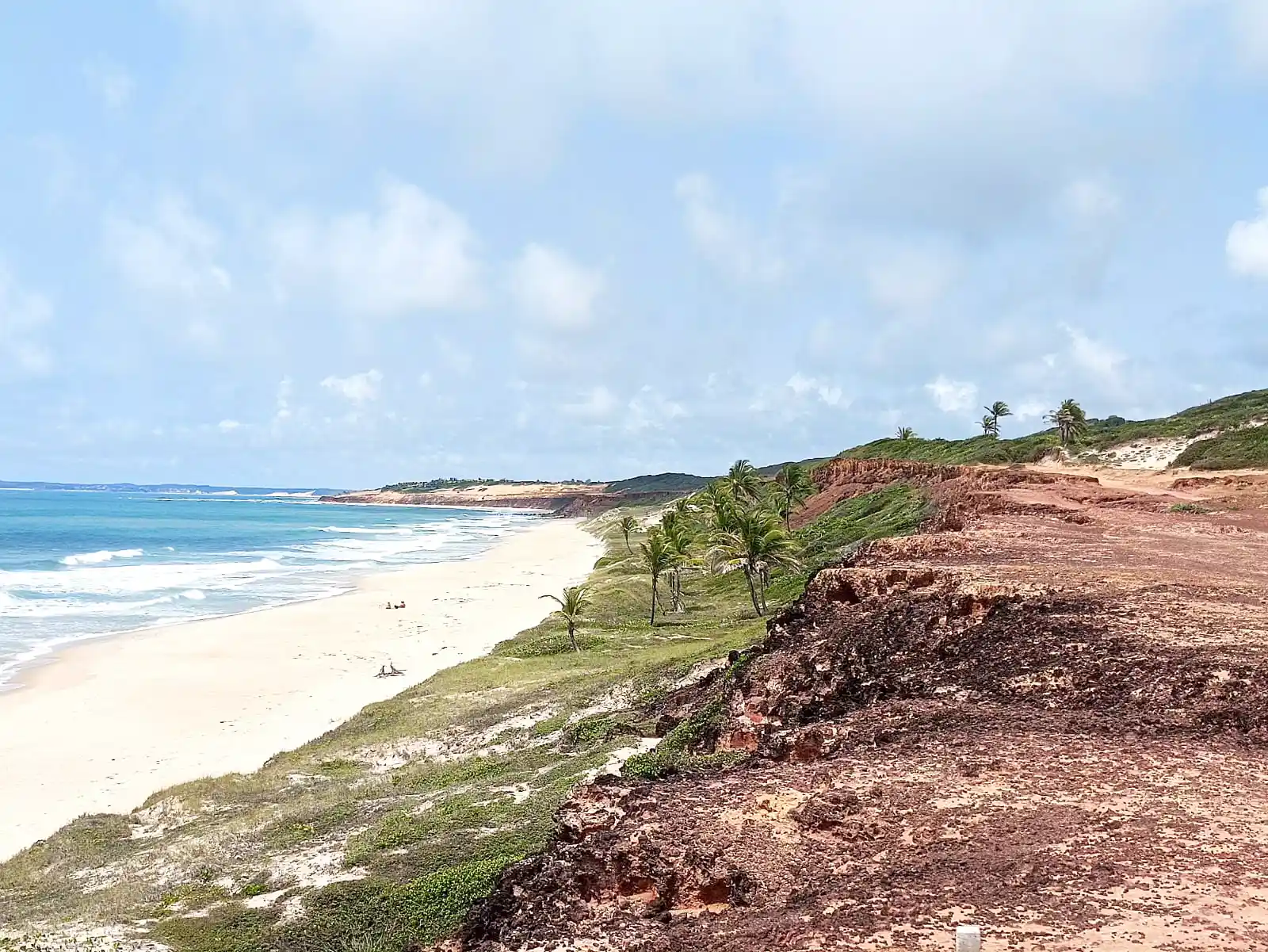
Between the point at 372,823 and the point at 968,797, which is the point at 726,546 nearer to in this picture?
the point at 372,823

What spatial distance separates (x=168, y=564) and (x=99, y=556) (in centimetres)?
1109

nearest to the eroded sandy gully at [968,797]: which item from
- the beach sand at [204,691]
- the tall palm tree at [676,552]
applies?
the beach sand at [204,691]

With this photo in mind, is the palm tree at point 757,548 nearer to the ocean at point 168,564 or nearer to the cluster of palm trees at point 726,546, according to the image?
the cluster of palm trees at point 726,546

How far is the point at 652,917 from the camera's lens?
8.90m

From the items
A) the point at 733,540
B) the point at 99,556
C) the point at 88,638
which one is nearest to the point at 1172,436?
the point at 733,540

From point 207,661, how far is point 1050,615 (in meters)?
38.8

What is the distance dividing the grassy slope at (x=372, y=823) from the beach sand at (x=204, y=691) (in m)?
2.83

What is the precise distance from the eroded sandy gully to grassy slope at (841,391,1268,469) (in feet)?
133

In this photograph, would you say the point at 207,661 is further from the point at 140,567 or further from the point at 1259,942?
the point at 140,567

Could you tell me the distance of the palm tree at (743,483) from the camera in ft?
224

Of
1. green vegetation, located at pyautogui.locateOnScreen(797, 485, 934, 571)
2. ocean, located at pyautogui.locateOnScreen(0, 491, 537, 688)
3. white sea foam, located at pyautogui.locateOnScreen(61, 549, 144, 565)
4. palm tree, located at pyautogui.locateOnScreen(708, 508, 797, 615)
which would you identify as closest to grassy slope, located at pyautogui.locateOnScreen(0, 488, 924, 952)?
palm tree, located at pyautogui.locateOnScreen(708, 508, 797, 615)

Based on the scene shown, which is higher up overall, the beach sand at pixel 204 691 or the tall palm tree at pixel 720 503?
the tall palm tree at pixel 720 503

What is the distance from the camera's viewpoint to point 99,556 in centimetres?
8956

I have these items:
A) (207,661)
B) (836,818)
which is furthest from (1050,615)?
(207,661)
